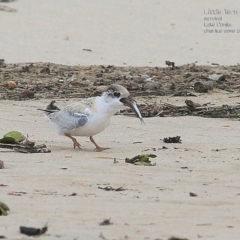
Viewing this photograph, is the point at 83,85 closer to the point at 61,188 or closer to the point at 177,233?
the point at 61,188

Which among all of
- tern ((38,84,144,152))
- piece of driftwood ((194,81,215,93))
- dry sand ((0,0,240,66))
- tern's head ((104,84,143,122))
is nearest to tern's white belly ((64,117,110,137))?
tern ((38,84,144,152))

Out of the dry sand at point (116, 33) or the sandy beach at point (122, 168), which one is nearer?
the sandy beach at point (122, 168)

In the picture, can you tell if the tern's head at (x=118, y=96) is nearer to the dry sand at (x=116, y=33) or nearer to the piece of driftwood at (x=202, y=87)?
the piece of driftwood at (x=202, y=87)

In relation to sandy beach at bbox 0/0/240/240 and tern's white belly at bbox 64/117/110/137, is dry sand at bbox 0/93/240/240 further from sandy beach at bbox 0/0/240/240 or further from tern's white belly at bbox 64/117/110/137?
tern's white belly at bbox 64/117/110/137

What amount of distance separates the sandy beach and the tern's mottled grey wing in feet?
0.72

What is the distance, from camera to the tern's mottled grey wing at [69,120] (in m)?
7.48

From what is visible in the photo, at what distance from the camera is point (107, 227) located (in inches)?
181

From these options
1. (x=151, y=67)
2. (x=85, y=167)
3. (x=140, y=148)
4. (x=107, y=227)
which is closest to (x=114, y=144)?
(x=140, y=148)

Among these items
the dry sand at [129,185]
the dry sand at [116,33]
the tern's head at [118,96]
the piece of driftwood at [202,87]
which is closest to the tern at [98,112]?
the tern's head at [118,96]

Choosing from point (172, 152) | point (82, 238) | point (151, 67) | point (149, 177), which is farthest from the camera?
point (151, 67)

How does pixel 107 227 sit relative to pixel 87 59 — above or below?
above

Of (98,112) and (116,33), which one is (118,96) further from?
(116,33)

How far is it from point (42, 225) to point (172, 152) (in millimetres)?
2787

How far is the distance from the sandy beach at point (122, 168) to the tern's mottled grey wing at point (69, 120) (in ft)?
0.72
